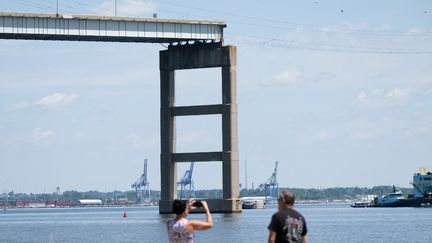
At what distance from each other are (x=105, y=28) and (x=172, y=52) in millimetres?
10464

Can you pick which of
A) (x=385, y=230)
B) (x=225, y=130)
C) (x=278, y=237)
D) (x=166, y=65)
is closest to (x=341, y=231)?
(x=385, y=230)

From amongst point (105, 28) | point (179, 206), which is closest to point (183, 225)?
point (179, 206)

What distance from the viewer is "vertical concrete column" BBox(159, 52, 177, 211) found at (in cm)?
11025

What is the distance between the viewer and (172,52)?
363 feet

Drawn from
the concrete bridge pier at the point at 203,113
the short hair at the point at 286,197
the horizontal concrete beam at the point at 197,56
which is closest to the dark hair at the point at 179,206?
the short hair at the point at 286,197

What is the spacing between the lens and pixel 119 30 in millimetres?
102438

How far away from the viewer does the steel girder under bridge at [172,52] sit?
98500 mm

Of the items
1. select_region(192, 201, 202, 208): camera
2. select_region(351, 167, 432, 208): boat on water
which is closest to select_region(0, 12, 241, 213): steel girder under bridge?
select_region(351, 167, 432, 208): boat on water

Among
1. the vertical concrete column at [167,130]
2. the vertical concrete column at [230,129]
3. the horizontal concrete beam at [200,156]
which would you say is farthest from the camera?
the vertical concrete column at [167,130]

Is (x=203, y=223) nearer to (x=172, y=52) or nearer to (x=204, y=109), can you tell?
(x=204, y=109)

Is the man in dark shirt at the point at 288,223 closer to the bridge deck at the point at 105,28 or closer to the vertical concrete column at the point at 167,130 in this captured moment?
the bridge deck at the point at 105,28

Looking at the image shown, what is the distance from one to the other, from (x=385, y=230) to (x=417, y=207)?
87.1 m

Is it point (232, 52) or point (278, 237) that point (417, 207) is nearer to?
point (232, 52)

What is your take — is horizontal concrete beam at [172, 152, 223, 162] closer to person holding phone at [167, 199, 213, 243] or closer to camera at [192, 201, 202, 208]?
camera at [192, 201, 202, 208]
